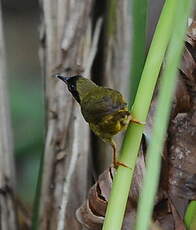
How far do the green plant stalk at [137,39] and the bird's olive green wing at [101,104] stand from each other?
0.24 m

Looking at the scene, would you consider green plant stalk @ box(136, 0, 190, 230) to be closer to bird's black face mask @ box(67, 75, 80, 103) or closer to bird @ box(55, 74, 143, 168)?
bird @ box(55, 74, 143, 168)

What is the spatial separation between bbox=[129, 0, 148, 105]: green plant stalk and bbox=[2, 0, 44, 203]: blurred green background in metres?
0.60

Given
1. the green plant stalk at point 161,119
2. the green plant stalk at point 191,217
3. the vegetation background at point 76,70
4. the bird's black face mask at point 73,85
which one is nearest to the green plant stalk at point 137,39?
the vegetation background at point 76,70

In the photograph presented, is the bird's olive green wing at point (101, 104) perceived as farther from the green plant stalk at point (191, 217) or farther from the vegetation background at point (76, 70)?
the vegetation background at point (76, 70)

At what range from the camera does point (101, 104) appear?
0.54 metres

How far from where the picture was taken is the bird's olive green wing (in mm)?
531

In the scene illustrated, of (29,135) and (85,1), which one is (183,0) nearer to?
(85,1)

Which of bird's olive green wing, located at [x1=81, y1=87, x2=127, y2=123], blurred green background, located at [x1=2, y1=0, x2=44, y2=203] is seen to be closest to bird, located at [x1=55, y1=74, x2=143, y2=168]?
bird's olive green wing, located at [x1=81, y1=87, x2=127, y2=123]

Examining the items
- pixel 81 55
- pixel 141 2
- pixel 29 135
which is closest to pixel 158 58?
pixel 141 2

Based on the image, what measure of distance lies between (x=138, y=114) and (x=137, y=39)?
1.40 ft

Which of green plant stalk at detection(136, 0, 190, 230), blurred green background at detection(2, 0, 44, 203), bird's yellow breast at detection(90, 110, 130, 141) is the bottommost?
blurred green background at detection(2, 0, 44, 203)

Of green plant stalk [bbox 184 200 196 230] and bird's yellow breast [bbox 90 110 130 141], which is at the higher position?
bird's yellow breast [bbox 90 110 130 141]

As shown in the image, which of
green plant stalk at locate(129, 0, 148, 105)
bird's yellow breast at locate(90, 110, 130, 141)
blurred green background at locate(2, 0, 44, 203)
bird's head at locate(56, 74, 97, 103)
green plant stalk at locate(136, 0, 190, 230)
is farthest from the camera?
blurred green background at locate(2, 0, 44, 203)

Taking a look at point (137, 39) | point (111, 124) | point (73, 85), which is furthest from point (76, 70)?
point (111, 124)
